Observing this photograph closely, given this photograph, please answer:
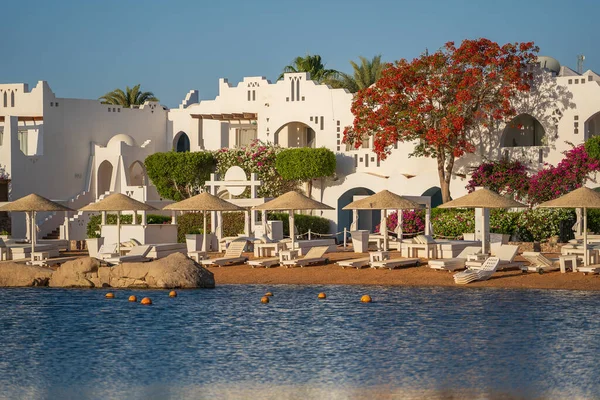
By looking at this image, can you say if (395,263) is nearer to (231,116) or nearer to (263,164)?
(263,164)

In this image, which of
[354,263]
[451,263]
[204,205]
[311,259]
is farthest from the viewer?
[204,205]

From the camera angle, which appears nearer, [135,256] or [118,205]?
[135,256]

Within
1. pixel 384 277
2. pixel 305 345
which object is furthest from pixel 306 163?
pixel 305 345

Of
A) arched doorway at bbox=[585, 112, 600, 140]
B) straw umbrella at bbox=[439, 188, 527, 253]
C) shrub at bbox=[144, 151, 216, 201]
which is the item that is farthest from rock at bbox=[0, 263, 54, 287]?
arched doorway at bbox=[585, 112, 600, 140]

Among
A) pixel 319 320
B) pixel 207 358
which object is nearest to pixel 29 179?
pixel 319 320

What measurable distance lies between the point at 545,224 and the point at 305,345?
18.0 meters

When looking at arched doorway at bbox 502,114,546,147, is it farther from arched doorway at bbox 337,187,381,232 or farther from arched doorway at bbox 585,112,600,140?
arched doorway at bbox 337,187,381,232

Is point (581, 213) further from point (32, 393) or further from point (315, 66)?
point (315, 66)

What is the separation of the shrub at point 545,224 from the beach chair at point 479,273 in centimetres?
728

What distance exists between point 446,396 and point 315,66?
4517cm

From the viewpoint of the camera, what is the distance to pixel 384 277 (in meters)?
29.2

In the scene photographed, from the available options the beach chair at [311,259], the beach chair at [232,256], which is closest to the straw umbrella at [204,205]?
the beach chair at [232,256]

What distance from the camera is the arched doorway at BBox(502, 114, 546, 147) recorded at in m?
42.2

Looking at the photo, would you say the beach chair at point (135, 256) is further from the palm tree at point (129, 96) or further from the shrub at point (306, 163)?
the palm tree at point (129, 96)
